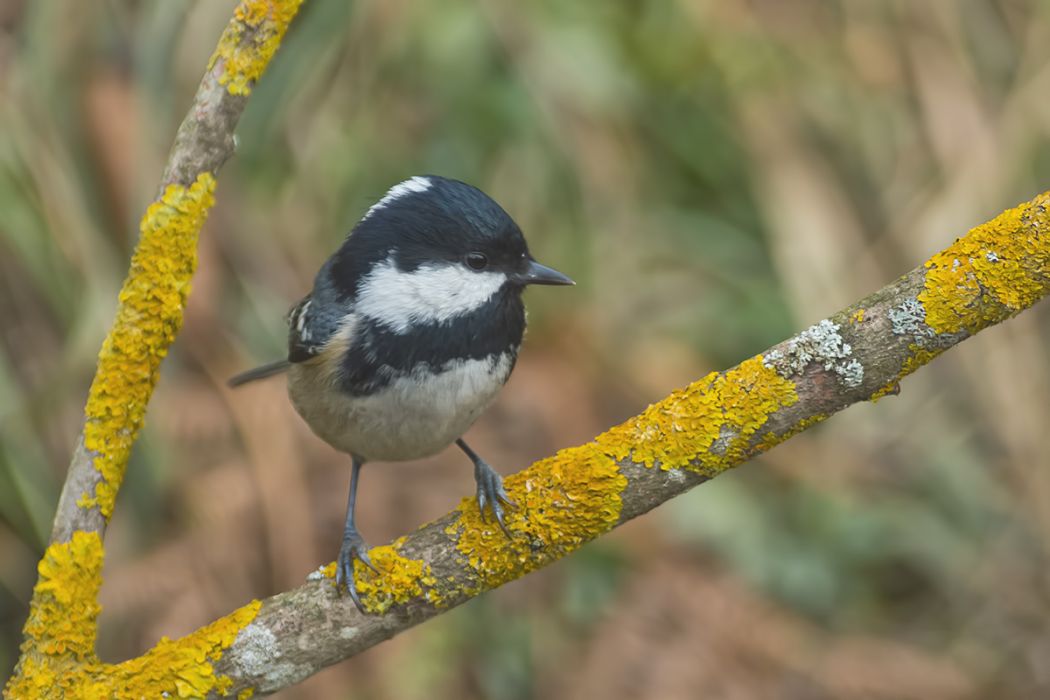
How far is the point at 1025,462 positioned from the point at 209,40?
3316mm

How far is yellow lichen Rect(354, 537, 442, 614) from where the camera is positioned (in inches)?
81.7

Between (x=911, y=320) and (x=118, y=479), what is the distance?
139cm

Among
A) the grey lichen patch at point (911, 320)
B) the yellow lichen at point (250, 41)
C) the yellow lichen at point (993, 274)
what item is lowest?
the grey lichen patch at point (911, 320)

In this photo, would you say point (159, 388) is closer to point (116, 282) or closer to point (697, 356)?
point (116, 282)

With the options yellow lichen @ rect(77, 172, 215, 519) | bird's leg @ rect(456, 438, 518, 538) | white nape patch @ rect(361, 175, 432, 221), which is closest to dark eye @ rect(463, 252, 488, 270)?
white nape patch @ rect(361, 175, 432, 221)

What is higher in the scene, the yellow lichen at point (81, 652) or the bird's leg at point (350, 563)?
the bird's leg at point (350, 563)

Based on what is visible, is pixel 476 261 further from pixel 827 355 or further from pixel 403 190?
pixel 827 355

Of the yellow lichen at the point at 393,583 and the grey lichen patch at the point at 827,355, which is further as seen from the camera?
the yellow lichen at the point at 393,583

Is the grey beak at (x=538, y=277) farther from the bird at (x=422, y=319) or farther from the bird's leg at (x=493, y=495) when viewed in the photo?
the bird's leg at (x=493, y=495)

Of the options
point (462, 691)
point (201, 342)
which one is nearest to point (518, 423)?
point (462, 691)

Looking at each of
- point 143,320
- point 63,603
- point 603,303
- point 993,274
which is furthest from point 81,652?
point 603,303

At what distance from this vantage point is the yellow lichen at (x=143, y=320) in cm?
203

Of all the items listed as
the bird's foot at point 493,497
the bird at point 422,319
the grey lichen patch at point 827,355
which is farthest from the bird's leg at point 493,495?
the grey lichen patch at point 827,355

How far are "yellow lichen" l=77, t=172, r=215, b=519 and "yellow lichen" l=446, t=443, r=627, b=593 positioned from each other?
61 centimetres
